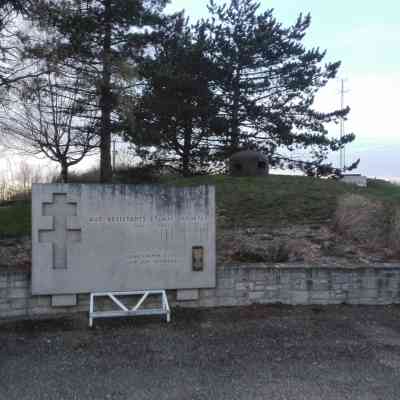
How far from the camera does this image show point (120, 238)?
20.6 feet

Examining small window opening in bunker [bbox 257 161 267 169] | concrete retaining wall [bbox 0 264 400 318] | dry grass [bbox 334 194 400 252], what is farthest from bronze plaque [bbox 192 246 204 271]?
small window opening in bunker [bbox 257 161 267 169]

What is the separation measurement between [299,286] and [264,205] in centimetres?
465

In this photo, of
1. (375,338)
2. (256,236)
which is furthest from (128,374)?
(256,236)

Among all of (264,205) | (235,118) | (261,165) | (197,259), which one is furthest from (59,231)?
(235,118)

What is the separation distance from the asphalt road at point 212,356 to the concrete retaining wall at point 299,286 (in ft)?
0.73

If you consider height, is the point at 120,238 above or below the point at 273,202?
below

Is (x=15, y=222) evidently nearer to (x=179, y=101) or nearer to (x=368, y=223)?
(x=368, y=223)

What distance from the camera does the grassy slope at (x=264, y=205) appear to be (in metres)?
9.88

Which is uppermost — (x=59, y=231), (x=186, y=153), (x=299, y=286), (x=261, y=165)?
(x=186, y=153)

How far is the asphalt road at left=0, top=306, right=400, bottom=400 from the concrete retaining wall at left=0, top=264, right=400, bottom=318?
22 cm

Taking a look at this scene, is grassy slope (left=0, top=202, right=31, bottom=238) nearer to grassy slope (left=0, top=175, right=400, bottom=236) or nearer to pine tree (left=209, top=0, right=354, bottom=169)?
grassy slope (left=0, top=175, right=400, bottom=236)

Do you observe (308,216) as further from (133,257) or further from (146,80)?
(146,80)

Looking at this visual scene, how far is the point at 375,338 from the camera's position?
17.5 feet

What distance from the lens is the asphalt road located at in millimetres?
3904
